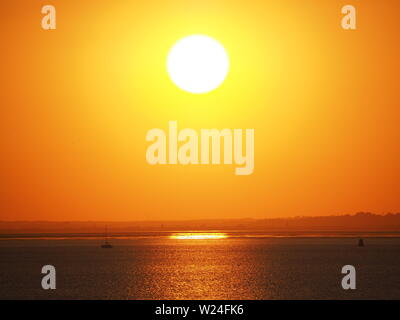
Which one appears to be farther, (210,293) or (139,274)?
(139,274)
